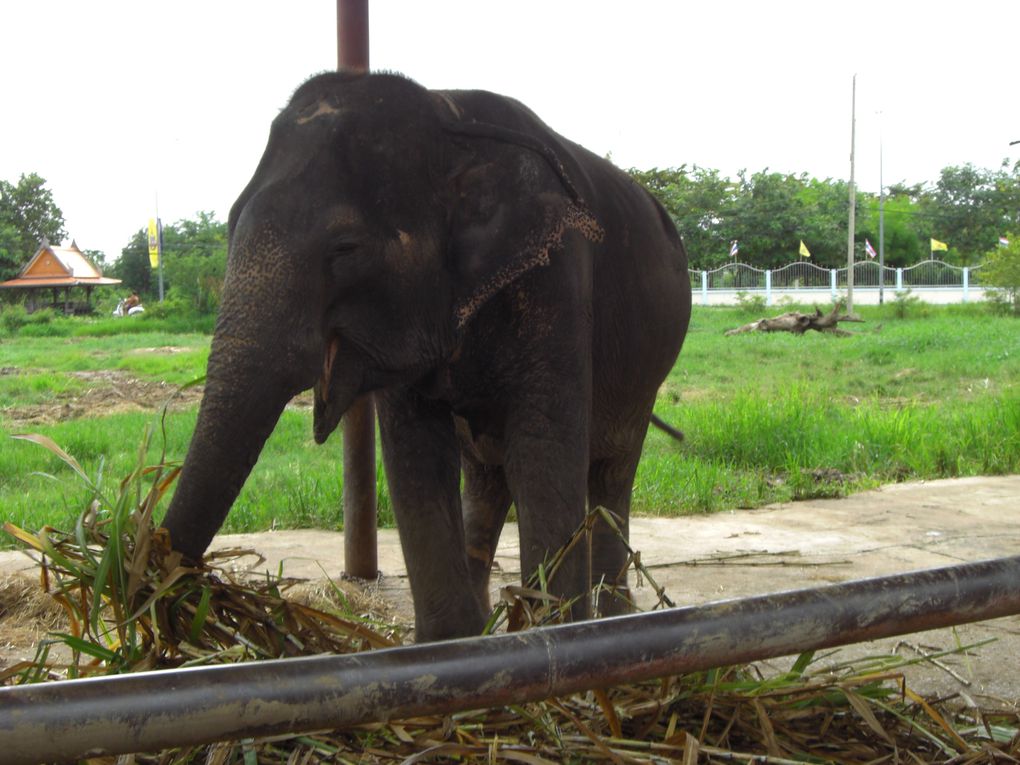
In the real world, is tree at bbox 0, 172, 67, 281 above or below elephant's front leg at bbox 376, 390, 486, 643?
above

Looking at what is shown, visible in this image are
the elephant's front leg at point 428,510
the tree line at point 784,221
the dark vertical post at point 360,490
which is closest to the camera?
the elephant's front leg at point 428,510

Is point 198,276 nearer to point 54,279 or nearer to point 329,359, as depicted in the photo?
point 54,279

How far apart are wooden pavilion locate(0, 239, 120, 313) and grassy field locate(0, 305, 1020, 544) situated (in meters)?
22.3

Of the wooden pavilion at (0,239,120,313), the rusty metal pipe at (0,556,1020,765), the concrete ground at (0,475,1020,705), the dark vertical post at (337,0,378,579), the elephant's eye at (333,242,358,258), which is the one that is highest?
the wooden pavilion at (0,239,120,313)

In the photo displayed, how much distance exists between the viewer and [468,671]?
3.47 ft

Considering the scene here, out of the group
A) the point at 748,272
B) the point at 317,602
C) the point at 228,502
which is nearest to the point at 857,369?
the point at 317,602

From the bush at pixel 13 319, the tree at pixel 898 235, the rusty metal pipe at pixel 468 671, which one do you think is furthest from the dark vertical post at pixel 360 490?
the tree at pixel 898 235

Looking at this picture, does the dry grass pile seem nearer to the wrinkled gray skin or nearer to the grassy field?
the wrinkled gray skin

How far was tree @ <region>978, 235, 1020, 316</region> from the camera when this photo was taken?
25.7m

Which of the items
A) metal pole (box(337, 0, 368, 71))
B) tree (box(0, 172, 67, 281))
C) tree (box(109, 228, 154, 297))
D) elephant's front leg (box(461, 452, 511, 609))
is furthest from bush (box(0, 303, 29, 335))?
elephant's front leg (box(461, 452, 511, 609))

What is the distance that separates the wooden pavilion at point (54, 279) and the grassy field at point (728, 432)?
22.3 metres

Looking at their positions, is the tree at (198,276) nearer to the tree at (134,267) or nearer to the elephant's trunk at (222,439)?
the tree at (134,267)

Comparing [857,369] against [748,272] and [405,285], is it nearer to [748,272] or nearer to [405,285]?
[405,285]

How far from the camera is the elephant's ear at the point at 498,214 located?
273cm
